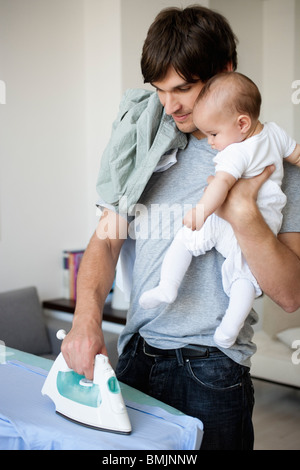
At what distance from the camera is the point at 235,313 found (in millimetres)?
1179

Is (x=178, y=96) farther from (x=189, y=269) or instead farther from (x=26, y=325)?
(x=26, y=325)

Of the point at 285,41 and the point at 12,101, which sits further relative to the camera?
the point at 285,41

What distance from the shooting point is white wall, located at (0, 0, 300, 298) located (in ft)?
11.0

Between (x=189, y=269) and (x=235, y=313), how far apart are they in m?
0.16

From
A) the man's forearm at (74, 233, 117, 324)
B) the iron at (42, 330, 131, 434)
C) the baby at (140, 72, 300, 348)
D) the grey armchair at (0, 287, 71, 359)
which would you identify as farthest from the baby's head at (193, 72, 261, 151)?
the grey armchair at (0, 287, 71, 359)

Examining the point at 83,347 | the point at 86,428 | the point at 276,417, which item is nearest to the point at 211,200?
the point at 83,347

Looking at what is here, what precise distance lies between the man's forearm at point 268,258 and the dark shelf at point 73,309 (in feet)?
6.46

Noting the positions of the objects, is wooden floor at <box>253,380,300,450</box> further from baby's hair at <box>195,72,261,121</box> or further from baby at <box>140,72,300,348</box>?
baby's hair at <box>195,72,261,121</box>

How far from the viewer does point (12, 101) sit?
3332 mm

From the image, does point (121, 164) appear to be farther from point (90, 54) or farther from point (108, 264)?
point (90, 54)

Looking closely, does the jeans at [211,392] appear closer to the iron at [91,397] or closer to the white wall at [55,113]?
the iron at [91,397]

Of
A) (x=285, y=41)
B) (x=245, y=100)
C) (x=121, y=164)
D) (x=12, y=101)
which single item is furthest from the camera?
(x=285, y=41)
